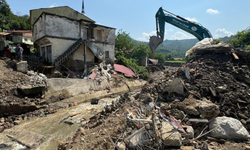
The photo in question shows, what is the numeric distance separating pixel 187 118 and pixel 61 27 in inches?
552

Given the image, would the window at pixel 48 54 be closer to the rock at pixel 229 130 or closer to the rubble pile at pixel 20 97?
the rubble pile at pixel 20 97

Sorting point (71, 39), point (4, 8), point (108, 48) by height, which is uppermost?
point (4, 8)

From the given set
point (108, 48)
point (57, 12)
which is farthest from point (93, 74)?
point (57, 12)

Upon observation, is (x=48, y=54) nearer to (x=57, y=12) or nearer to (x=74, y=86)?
(x=57, y=12)

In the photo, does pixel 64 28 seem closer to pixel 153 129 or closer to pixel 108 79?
pixel 108 79

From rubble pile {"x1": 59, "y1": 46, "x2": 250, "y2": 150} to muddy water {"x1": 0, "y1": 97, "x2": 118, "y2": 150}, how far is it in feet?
4.23

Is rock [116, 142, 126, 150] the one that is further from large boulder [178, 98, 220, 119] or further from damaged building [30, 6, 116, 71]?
damaged building [30, 6, 116, 71]

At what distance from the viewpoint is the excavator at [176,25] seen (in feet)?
45.3

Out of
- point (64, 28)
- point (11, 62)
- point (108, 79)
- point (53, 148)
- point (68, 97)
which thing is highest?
point (64, 28)

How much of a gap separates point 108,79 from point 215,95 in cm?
991

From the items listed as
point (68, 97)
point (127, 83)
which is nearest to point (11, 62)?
point (68, 97)

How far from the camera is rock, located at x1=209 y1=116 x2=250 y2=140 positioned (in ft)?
13.9

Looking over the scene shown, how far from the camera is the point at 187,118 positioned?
4.87 meters

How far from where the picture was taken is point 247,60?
7.91 metres
